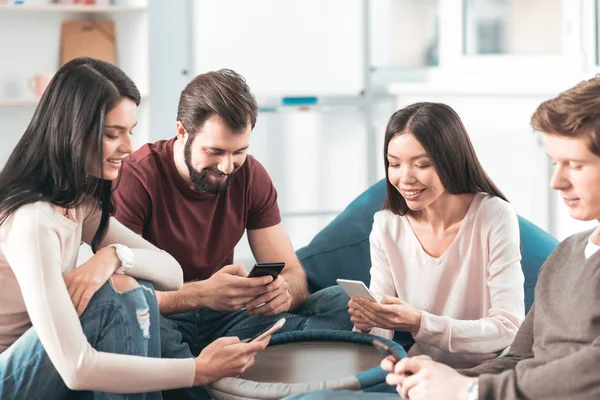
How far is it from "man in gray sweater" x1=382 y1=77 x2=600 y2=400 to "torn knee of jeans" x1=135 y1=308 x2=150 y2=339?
0.58m

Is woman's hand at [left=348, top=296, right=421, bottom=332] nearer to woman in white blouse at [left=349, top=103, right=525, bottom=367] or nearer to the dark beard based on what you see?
woman in white blouse at [left=349, top=103, right=525, bottom=367]

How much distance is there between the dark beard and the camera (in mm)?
2559

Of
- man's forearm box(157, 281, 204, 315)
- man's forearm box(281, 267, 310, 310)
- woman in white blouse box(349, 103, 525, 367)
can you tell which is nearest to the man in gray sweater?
woman in white blouse box(349, 103, 525, 367)

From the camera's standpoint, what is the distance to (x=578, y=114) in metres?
1.51

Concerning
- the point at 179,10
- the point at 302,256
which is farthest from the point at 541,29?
the point at 302,256

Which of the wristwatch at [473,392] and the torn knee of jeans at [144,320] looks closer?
the wristwatch at [473,392]

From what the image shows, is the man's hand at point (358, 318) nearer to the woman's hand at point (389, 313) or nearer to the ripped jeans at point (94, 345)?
the woman's hand at point (389, 313)

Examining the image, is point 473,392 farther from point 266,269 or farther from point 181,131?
point 181,131

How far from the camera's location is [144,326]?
194 cm

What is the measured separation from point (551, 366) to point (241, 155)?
4.16 feet

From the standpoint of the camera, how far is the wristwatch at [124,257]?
202cm

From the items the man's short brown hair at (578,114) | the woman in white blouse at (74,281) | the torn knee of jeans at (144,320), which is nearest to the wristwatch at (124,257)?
the woman in white blouse at (74,281)

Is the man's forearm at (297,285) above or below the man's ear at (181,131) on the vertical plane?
below

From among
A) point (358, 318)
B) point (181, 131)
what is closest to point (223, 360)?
point (358, 318)
